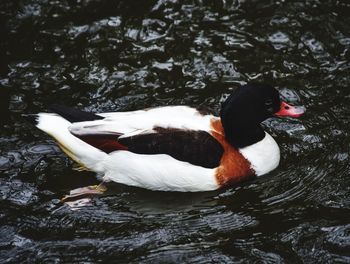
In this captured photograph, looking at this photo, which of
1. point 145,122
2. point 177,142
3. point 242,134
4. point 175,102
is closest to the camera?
point 177,142

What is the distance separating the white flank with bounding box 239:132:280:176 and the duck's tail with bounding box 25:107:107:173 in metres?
1.46

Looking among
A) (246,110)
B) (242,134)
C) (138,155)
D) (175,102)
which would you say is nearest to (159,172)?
(138,155)

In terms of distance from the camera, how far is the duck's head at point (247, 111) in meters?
7.50

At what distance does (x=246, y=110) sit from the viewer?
7535mm

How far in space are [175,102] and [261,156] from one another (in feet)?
4.87

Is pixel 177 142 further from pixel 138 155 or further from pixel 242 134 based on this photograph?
pixel 242 134

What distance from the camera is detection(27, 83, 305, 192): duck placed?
734 cm

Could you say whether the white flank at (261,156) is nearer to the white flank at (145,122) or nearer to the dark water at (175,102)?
the dark water at (175,102)

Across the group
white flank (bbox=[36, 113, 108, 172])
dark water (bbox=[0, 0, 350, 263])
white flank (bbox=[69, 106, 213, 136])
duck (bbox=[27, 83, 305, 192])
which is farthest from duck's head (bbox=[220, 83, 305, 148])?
white flank (bbox=[36, 113, 108, 172])

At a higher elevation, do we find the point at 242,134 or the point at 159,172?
the point at 242,134

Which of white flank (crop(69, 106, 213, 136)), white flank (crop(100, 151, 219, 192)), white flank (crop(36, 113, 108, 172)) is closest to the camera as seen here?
white flank (crop(100, 151, 219, 192))

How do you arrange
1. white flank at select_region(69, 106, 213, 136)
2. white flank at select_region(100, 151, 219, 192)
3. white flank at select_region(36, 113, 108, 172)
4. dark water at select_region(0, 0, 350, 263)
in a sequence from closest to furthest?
dark water at select_region(0, 0, 350, 263)
white flank at select_region(100, 151, 219, 192)
white flank at select_region(69, 106, 213, 136)
white flank at select_region(36, 113, 108, 172)

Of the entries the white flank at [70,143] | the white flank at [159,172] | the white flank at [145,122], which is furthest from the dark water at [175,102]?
the white flank at [145,122]

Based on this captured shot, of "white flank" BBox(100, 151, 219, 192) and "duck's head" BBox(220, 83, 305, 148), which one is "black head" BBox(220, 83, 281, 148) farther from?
"white flank" BBox(100, 151, 219, 192)
